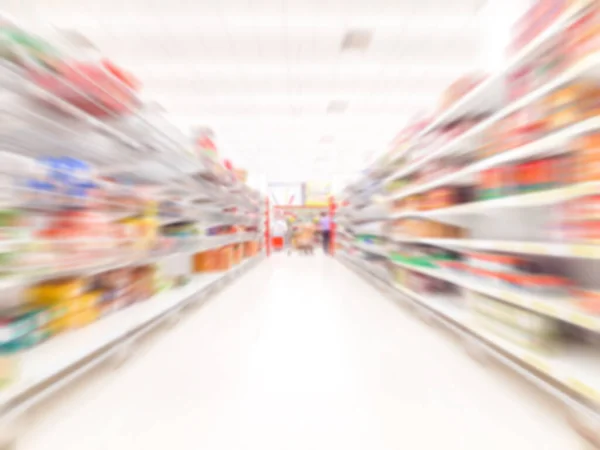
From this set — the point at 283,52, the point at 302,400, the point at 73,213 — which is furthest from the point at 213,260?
the point at 283,52

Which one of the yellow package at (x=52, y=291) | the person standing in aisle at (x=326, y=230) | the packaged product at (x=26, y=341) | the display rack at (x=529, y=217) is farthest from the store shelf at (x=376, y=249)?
the person standing in aisle at (x=326, y=230)

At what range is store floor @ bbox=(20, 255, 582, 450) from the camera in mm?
1068

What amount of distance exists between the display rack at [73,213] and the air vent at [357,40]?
3.05m

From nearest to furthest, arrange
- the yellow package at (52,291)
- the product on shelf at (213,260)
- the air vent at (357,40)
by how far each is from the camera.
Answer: the yellow package at (52,291), the product on shelf at (213,260), the air vent at (357,40)

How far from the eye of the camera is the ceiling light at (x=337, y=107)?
690 centimetres

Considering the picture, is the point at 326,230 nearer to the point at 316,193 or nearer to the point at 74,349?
the point at 316,193

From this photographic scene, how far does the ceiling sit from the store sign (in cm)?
545

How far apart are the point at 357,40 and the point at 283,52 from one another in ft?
3.55

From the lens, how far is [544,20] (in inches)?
50.6

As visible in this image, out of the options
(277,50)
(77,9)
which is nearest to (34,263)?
(77,9)

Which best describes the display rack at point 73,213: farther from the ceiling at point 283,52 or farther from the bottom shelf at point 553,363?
the bottom shelf at point 553,363

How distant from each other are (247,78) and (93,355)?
205 inches

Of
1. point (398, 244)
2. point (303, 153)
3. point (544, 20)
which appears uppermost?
point (303, 153)

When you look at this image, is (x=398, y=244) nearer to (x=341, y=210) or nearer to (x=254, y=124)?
(x=341, y=210)
